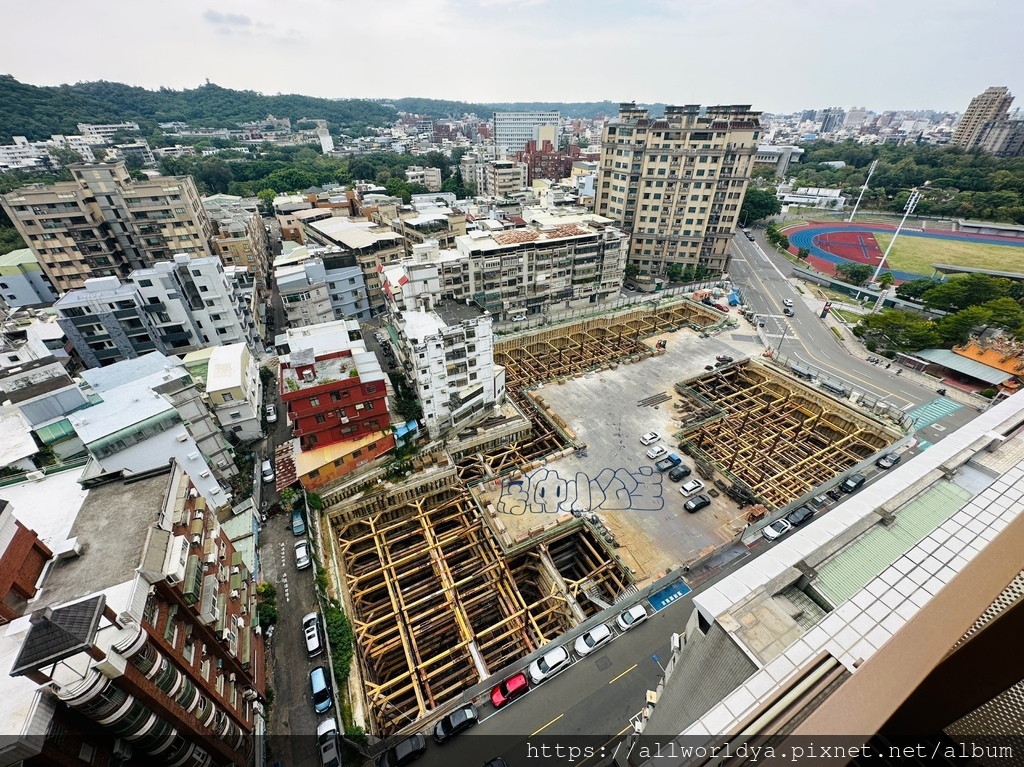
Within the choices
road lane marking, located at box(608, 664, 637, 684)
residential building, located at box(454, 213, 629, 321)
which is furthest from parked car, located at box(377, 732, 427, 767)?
residential building, located at box(454, 213, 629, 321)

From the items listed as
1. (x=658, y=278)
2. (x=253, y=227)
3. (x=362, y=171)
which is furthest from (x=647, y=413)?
(x=362, y=171)

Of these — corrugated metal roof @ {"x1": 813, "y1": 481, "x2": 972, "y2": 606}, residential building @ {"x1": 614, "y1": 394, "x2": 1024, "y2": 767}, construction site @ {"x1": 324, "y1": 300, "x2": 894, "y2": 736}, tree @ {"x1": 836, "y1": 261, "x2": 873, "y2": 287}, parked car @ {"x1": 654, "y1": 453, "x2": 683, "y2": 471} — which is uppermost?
residential building @ {"x1": 614, "y1": 394, "x2": 1024, "y2": 767}

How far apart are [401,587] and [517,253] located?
174 ft

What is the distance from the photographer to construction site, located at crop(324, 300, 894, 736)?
113ft

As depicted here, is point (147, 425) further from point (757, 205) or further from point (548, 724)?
point (757, 205)

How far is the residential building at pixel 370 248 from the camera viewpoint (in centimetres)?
7631

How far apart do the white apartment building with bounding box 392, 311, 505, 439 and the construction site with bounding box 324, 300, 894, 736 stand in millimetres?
2926

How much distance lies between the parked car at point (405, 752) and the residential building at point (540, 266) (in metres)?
56.7

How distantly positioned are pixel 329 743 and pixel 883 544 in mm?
32580

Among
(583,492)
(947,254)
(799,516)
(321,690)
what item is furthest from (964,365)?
(947,254)

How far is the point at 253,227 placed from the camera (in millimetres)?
87375

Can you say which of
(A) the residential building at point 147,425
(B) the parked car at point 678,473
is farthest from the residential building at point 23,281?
(B) the parked car at point 678,473

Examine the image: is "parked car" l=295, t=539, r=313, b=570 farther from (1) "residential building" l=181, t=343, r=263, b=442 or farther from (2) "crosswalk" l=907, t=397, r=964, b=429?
(2) "crosswalk" l=907, t=397, r=964, b=429

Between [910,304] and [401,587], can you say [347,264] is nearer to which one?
[401,587]
